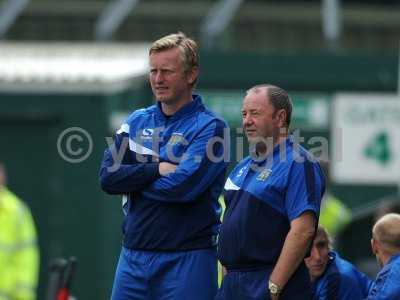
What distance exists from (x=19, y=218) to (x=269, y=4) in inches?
293

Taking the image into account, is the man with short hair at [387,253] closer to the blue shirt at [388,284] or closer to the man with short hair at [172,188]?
the blue shirt at [388,284]

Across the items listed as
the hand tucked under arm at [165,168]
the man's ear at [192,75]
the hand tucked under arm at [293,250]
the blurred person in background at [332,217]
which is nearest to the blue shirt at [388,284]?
the hand tucked under arm at [293,250]

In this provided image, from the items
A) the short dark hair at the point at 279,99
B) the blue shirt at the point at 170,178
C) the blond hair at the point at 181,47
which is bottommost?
the blue shirt at the point at 170,178

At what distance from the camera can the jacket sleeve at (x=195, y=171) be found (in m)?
6.30

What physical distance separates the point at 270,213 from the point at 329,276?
844mm

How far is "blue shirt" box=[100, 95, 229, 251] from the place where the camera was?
633 centimetres

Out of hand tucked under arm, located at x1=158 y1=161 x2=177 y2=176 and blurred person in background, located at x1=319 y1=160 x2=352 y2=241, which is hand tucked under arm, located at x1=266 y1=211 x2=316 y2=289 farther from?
blurred person in background, located at x1=319 y1=160 x2=352 y2=241

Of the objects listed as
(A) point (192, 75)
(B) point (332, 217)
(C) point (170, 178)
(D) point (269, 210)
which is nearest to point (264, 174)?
(D) point (269, 210)

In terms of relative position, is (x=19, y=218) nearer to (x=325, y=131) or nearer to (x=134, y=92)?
(x=134, y=92)

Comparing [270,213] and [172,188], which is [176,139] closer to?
[172,188]

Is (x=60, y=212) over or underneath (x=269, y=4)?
underneath

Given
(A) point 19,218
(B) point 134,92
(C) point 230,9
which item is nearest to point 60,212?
(B) point 134,92

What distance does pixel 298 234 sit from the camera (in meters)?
5.99

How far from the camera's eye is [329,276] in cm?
680
